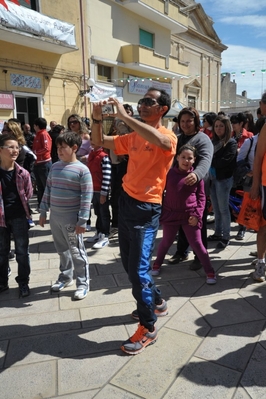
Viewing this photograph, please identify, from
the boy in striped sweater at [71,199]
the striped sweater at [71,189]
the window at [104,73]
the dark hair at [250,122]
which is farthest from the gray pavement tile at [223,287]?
the window at [104,73]

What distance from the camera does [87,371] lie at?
223 centimetres

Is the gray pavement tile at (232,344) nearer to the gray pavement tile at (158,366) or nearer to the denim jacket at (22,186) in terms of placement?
the gray pavement tile at (158,366)

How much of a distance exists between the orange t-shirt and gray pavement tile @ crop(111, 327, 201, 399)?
1103 mm

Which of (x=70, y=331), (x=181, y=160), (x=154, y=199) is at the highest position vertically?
(x=181, y=160)

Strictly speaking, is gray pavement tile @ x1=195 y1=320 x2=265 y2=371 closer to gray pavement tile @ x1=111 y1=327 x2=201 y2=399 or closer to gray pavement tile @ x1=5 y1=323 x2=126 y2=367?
gray pavement tile @ x1=111 y1=327 x2=201 y2=399

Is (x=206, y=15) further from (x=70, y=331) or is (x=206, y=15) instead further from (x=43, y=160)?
(x=70, y=331)

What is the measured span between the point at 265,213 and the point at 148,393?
2.06 m

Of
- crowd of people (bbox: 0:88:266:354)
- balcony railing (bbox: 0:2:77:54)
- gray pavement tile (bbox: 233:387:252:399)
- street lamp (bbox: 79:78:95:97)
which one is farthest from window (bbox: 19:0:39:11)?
gray pavement tile (bbox: 233:387:252:399)

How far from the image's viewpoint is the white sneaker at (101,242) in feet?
15.9

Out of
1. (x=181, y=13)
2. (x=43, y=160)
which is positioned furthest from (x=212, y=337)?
(x=181, y=13)

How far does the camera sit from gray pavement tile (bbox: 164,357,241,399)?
2012mm

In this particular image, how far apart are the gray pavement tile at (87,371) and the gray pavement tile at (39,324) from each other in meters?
0.47

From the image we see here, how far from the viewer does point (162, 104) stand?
2.33 metres

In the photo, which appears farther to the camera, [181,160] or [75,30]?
[75,30]
